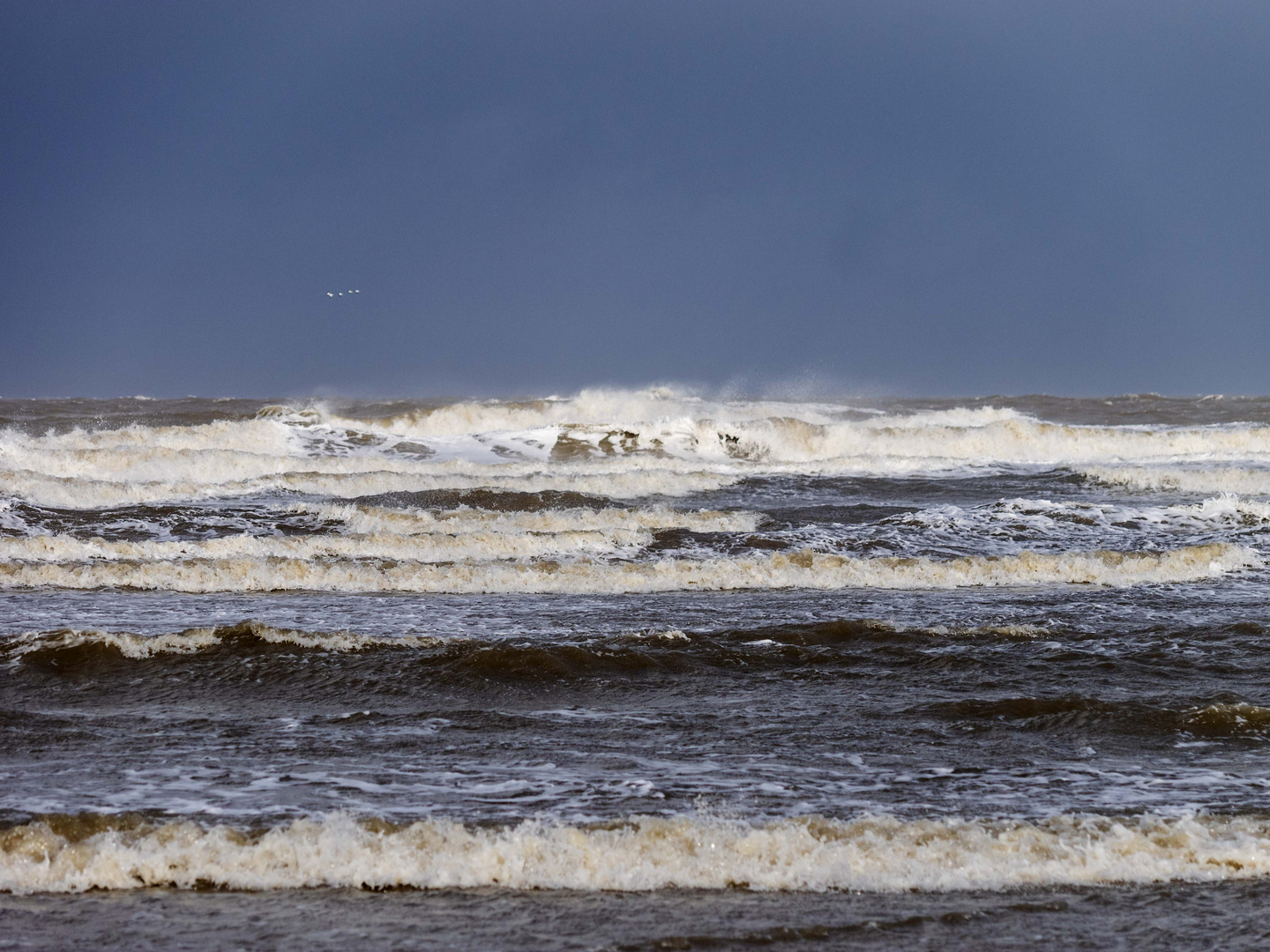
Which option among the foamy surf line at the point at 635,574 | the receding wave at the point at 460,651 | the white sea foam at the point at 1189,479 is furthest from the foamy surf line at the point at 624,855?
the white sea foam at the point at 1189,479

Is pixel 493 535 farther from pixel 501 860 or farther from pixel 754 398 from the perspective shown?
pixel 754 398

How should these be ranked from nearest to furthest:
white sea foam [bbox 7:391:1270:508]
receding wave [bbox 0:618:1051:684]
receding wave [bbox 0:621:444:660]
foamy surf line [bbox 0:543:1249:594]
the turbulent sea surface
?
1. the turbulent sea surface
2. receding wave [bbox 0:618:1051:684]
3. receding wave [bbox 0:621:444:660]
4. foamy surf line [bbox 0:543:1249:594]
5. white sea foam [bbox 7:391:1270:508]

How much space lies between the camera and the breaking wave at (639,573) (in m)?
9.52

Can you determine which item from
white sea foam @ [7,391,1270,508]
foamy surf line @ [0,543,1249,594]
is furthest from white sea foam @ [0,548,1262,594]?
white sea foam @ [7,391,1270,508]

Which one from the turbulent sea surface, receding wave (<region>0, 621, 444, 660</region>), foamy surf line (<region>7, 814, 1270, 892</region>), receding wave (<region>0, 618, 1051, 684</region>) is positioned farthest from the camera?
receding wave (<region>0, 621, 444, 660</region>)

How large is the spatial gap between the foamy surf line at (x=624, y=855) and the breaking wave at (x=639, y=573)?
594 cm

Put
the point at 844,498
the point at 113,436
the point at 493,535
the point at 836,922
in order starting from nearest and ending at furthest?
the point at 836,922 → the point at 493,535 → the point at 844,498 → the point at 113,436

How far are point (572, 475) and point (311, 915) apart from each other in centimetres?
1465

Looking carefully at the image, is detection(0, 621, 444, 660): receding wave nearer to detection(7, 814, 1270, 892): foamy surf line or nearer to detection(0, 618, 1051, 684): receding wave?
detection(0, 618, 1051, 684): receding wave

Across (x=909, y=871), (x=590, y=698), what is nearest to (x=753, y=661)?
(x=590, y=698)

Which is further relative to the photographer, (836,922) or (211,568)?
(211,568)

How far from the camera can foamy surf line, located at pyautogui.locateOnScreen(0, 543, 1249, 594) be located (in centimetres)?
951

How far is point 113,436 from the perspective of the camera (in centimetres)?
2288

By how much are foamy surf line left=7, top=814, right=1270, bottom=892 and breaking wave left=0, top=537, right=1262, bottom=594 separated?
19.5ft
